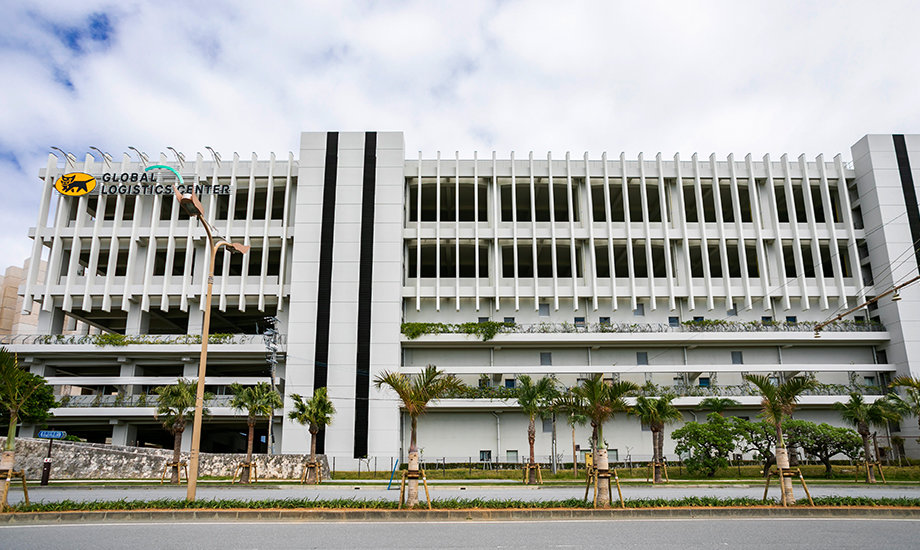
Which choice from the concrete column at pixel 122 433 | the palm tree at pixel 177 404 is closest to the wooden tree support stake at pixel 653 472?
the palm tree at pixel 177 404

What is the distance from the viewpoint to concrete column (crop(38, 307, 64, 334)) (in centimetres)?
5219

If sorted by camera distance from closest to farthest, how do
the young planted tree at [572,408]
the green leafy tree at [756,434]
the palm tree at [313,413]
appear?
the young planted tree at [572,408], the palm tree at [313,413], the green leafy tree at [756,434]

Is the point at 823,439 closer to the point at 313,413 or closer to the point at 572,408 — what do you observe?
the point at 572,408

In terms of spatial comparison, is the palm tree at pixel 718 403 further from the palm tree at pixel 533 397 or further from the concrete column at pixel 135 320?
the concrete column at pixel 135 320

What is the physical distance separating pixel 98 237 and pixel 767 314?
5700 centimetres

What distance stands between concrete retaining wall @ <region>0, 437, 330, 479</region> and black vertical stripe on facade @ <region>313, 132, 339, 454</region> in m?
11.2

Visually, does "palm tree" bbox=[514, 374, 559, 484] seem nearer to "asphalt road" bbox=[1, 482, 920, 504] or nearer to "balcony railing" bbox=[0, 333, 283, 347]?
"asphalt road" bbox=[1, 482, 920, 504]

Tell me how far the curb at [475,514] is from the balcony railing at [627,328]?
33.5 m

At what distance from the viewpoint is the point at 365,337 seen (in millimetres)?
48938

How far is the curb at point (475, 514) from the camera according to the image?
16.1 meters

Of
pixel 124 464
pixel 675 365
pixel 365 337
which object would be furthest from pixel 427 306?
pixel 124 464

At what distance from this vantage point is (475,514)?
16.4 meters

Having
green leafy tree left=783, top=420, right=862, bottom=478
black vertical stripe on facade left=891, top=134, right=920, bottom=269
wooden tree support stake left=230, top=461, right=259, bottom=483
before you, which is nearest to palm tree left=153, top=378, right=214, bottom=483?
wooden tree support stake left=230, top=461, right=259, bottom=483

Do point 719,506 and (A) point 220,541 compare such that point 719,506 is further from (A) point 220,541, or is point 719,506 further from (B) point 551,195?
(B) point 551,195
